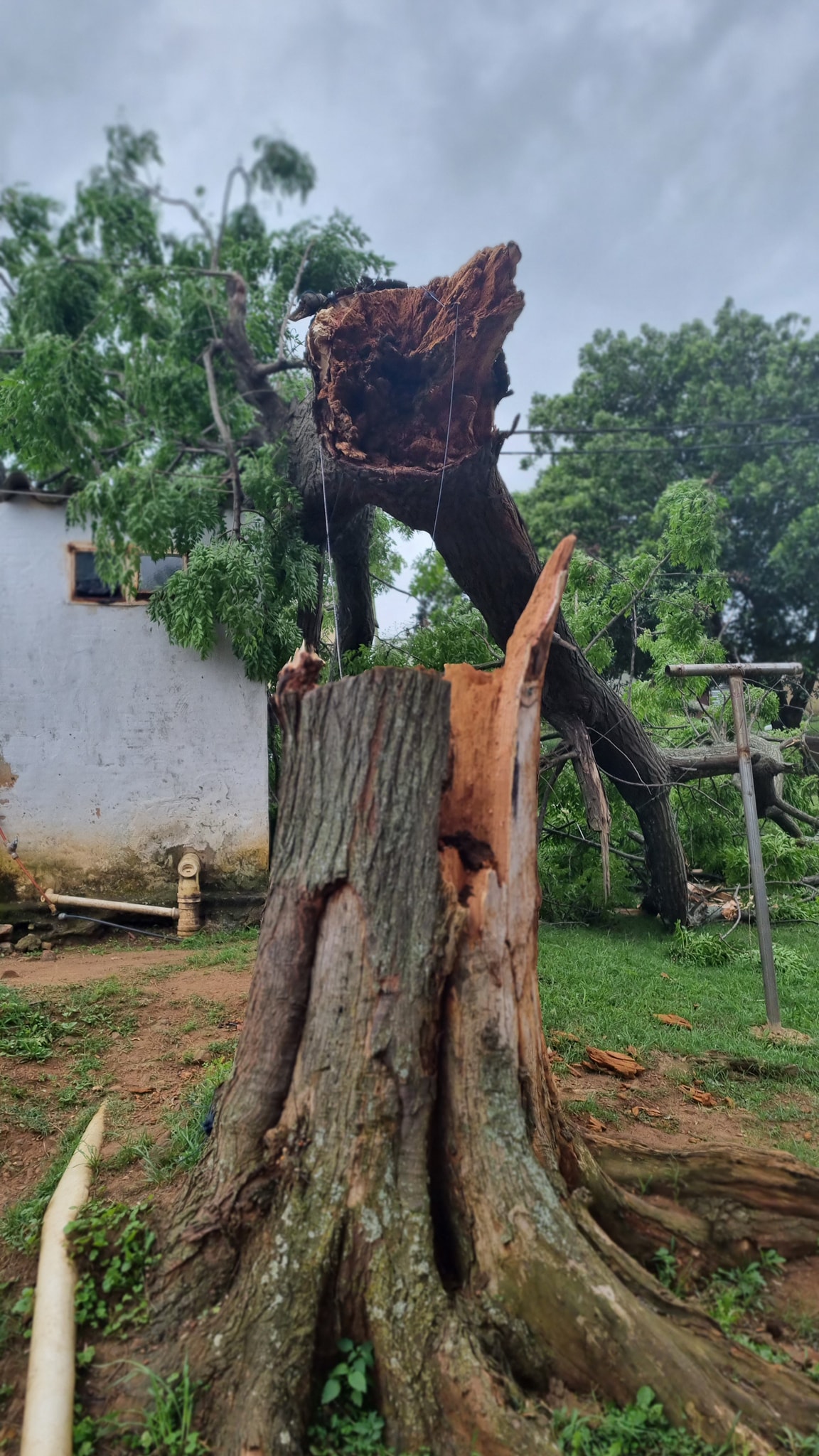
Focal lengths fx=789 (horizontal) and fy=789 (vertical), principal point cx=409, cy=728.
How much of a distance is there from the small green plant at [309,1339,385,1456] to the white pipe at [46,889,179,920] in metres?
5.70

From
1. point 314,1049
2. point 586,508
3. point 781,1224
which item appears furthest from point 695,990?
point 586,508

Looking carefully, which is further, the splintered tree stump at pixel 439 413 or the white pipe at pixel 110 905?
the white pipe at pixel 110 905

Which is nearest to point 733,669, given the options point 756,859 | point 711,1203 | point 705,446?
point 756,859

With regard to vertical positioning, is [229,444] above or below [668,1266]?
above

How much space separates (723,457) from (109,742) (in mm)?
16010

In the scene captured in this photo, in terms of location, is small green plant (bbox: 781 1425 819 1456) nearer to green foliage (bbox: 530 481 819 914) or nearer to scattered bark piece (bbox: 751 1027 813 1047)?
scattered bark piece (bbox: 751 1027 813 1047)

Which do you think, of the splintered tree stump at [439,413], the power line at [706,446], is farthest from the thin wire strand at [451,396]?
the power line at [706,446]

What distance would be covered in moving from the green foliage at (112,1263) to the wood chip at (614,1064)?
8.45 ft

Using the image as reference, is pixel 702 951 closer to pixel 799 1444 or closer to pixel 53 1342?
pixel 799 1444

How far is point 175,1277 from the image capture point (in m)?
2.06

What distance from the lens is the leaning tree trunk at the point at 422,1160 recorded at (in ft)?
6.03

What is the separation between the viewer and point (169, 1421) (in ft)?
5.78

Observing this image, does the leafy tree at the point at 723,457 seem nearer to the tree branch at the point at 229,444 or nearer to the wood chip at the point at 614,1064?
the tree branch at the point at 229,444

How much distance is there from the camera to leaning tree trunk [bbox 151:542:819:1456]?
1.84 metres
